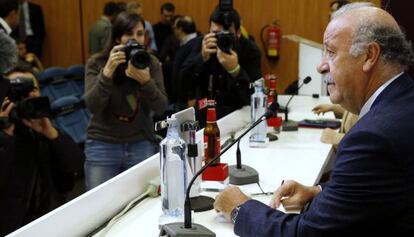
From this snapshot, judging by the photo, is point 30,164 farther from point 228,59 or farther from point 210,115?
point 228,59

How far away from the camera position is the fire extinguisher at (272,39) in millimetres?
6383

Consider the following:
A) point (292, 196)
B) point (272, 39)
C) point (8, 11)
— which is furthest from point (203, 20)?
point (292, 196)

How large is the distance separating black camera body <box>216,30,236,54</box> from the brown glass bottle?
0.84 m

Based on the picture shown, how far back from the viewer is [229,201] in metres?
1.50

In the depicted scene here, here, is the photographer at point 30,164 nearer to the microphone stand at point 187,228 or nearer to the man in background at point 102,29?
the microphone stand at point 187,228

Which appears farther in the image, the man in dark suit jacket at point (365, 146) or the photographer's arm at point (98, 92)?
the photographer's arm at point (98, 92)

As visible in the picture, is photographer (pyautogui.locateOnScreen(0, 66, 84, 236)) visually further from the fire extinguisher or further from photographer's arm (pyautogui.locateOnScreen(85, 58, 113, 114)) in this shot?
the fire extinguisher

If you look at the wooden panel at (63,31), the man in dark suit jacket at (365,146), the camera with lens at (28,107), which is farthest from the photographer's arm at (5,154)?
the wooden panel at (63,31)

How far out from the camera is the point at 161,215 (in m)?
1.55

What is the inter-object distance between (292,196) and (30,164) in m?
1.05

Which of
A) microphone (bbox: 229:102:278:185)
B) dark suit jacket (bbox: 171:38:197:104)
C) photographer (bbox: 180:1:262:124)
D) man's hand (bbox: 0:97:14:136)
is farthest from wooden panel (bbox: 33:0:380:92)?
man's hand (bbox: 0:97:14:136)

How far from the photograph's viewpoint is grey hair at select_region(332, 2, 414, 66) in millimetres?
1248

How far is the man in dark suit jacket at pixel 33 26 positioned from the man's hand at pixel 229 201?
5.79 meters

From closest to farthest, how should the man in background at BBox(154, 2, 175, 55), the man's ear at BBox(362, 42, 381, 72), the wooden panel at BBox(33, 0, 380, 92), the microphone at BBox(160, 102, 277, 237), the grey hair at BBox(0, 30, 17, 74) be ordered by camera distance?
the man's ear at BBox(362, 42, 381, 72), the microphone at BBox(160, 102, 277, 237), the grey hair at BBox(0, 30, 17, 74), the wooden panel at BBox(33, 0, 380, 92), the man in background at BBox(154, 2, 175, 55)
